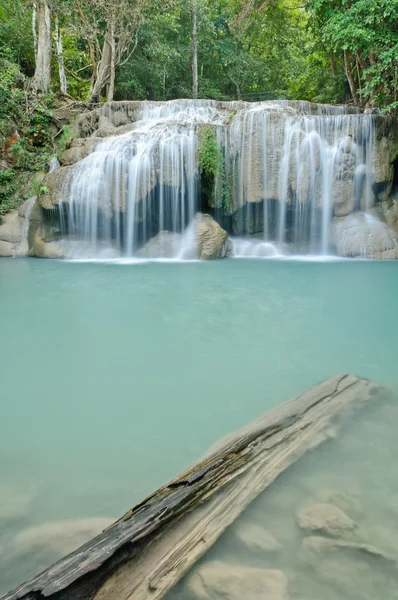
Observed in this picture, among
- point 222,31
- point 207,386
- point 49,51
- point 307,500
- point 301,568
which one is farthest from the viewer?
point 222,31

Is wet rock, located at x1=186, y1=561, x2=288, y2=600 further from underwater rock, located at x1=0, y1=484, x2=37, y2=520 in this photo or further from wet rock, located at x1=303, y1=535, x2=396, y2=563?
underwater rock, located at x1=0, y1=484, x2=37, y2=520

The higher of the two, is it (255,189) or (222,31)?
(222,31)

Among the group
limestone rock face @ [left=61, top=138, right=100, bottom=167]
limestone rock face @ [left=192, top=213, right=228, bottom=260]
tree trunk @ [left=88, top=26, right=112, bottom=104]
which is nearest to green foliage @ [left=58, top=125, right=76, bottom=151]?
limestone rock face @ [left=61, top=138, right=100, bottom=167]

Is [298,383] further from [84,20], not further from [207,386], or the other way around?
[84,20]

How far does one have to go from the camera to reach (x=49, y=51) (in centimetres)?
1477

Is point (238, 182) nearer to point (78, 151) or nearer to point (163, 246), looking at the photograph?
point (163, 246)

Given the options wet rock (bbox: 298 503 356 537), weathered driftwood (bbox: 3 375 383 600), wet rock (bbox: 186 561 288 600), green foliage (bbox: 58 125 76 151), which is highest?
green foliage (bbox: 58 125 76 151)

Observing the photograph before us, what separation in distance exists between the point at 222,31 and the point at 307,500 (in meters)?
25.7

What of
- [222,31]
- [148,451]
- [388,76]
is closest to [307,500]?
[148,451]

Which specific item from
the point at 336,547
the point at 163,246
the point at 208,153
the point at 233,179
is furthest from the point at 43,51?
the point at 336,547

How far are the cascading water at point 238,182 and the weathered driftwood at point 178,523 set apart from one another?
28.2 ft

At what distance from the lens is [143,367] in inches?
138

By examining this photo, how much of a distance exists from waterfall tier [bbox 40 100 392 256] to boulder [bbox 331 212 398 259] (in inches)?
11.7

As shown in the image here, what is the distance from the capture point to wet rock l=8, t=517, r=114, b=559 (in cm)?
153
